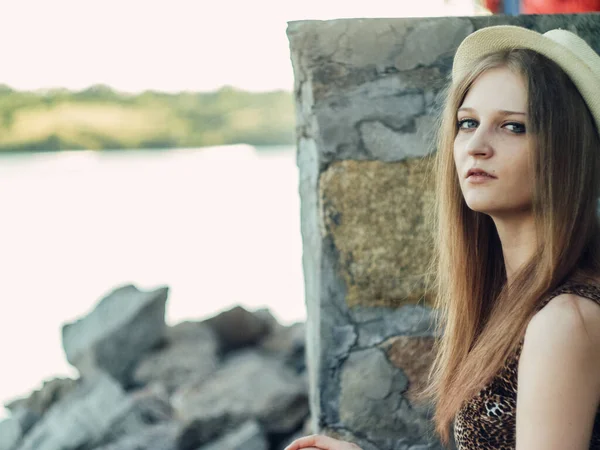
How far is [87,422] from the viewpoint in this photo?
127 inches

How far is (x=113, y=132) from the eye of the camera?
19062 mm

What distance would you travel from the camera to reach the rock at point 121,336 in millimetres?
3957

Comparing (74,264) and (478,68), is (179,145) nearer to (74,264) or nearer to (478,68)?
(74,264)

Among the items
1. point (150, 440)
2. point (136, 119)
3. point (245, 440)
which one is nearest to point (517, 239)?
point (245, 440)

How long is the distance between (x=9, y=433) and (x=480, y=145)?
2.91 metres

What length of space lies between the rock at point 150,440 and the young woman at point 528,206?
1.81 metres

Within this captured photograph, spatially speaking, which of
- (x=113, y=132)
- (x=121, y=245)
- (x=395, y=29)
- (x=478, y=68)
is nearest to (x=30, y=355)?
(x=121, y=245)

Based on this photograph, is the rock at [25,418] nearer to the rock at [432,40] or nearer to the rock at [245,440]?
the rock at [245,440]

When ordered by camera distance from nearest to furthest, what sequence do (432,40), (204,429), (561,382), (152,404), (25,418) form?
(561,382) → (432,40) → (204,429) → (152,404) → (25,418)

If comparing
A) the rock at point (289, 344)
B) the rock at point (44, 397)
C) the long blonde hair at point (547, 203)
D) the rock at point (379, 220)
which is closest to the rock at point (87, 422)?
the rock at point (44, 397)

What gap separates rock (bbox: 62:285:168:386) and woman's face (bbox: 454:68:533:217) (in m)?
2.85

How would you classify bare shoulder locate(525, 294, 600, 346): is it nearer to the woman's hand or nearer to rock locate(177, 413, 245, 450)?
the woman's hand

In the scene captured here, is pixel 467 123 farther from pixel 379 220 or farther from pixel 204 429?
pixel 204 429

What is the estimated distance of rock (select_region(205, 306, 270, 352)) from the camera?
416 cm
